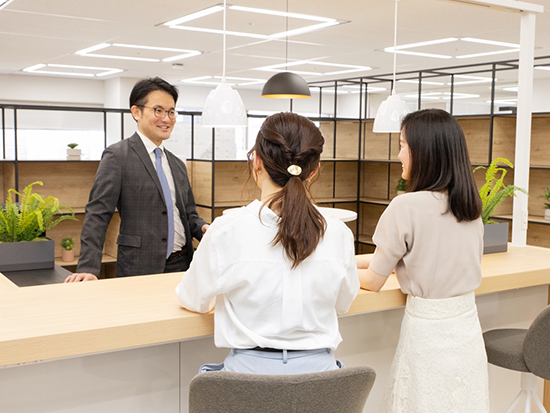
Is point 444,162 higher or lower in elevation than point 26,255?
higher

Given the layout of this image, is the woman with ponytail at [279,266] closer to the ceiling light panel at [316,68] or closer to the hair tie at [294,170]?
the hair tie at [294,170]

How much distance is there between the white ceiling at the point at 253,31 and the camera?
6.23 meters

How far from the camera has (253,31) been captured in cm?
757

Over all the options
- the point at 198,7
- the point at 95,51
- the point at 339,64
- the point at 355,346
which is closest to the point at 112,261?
the point at 198,7

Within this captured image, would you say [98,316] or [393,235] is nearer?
[98,316]

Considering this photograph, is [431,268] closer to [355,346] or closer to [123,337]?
[355,346]

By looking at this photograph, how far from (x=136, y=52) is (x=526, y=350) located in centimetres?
836

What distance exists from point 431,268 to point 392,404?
1.58 feet

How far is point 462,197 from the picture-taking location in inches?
72.8

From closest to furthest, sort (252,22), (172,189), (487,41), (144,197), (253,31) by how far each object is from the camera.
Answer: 1. (144,197)
2. (172,189)
3. (252,22)
4. (253,31)
5. (487,41)

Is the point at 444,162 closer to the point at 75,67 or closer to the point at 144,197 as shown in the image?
the point at 144,197

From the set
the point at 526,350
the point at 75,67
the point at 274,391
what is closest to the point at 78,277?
the point at 274,391

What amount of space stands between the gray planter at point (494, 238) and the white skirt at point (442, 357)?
870mm

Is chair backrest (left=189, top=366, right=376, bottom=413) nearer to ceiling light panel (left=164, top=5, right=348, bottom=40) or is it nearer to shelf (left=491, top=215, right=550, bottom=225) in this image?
shelf (left=491, top=215, right=550, bottom=225)
